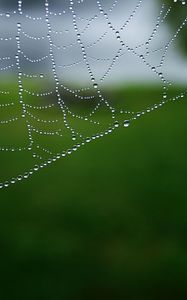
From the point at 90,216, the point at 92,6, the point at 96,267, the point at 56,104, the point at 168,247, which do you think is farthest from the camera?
the point at 56,104

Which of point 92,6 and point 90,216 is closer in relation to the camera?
point 92,6

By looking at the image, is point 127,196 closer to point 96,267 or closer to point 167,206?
point 167,206

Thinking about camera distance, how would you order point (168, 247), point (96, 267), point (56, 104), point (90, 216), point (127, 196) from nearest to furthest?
1. point (96, 267)
2. point (168, 247)
3. point (90, 216)
4. point (127, 196)
5. point (56, 104)

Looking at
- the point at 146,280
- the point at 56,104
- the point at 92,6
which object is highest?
the point at 92,6

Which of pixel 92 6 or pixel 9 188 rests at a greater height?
pixel 92 6

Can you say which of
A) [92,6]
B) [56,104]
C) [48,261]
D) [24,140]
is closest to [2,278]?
[48,261]
